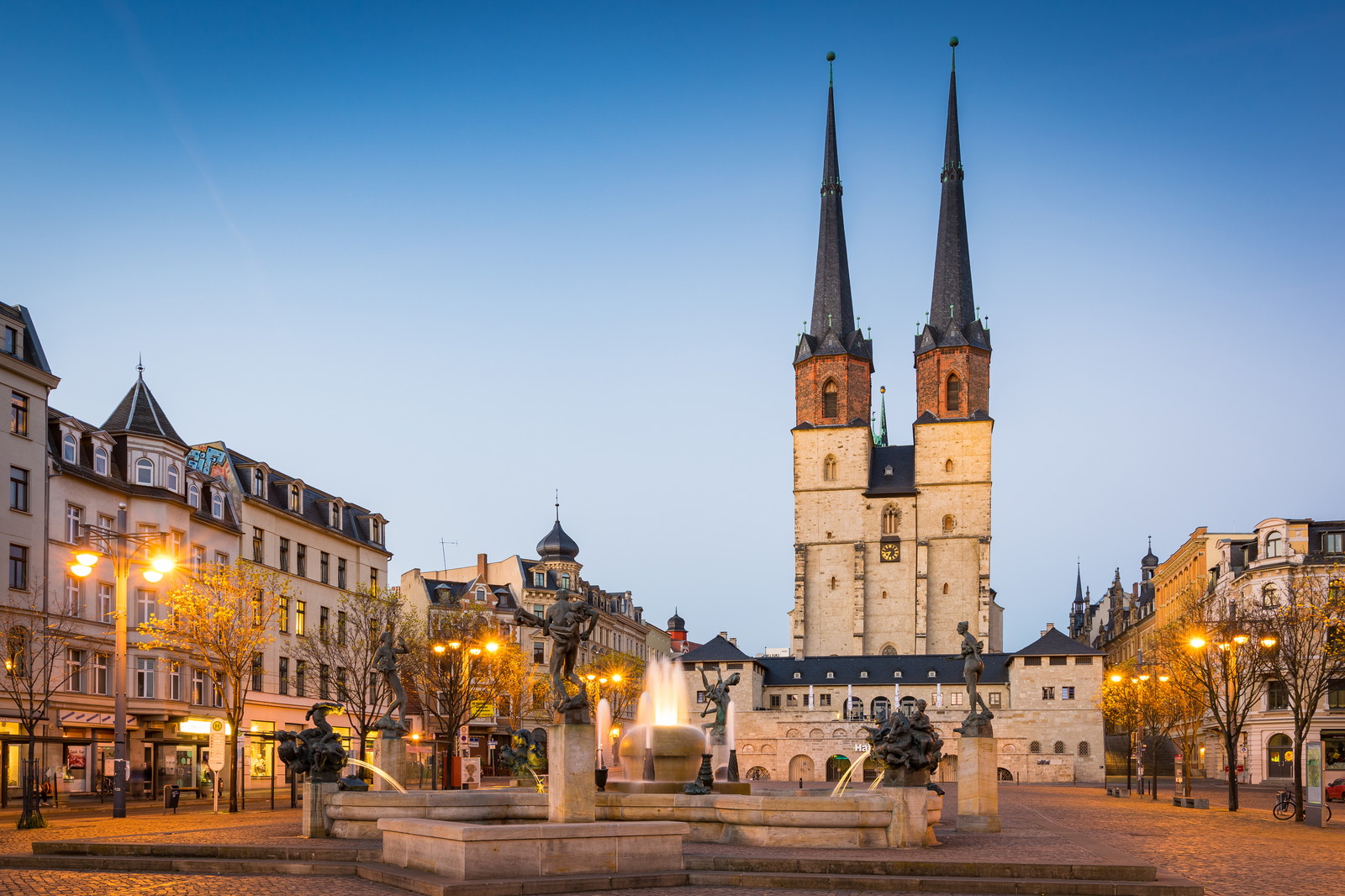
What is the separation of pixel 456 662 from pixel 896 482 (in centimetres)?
7577

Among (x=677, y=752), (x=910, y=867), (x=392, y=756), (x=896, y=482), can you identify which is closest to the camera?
(x=910, y=867)

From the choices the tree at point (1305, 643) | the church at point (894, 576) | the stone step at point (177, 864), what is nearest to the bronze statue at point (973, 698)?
the tree at point (1305, 643)

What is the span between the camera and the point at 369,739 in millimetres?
66188

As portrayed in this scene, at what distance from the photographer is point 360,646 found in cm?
5300

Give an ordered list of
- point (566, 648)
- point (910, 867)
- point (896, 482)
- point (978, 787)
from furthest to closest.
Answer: point (896, 482) → point (978, 787) → point (910, 867) → point (566, 648)

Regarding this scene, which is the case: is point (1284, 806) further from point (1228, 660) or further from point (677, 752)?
point (677, 752)

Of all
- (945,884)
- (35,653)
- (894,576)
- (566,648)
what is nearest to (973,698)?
(945,884)

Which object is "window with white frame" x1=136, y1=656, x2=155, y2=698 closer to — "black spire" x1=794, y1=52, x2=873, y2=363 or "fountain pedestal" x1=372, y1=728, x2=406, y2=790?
"fountain pedestal" x1=372, y1=728, x2=406, y2=790

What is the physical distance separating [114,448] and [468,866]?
129ft

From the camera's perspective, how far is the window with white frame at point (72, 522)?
148 ft

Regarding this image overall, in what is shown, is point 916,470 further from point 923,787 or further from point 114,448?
point 923,787

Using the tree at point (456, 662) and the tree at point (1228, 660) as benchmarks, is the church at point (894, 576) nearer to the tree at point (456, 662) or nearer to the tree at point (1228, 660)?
the tree at point (1228, 660)

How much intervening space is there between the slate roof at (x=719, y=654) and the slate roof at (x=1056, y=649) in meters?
21.8

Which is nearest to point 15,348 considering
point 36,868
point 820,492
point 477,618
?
point 477,618
